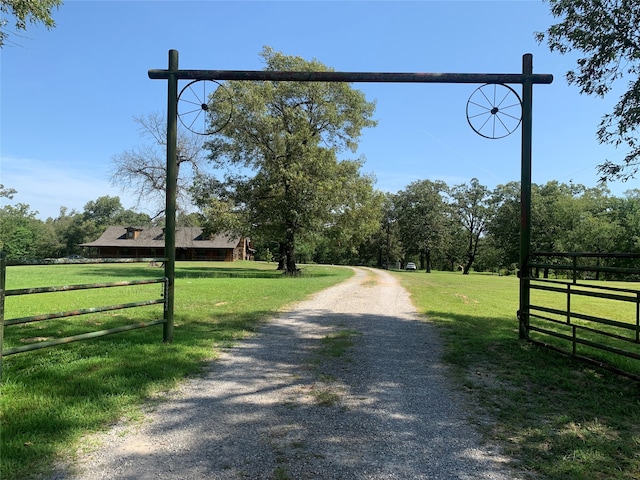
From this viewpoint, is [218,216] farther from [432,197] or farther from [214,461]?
[432,197]

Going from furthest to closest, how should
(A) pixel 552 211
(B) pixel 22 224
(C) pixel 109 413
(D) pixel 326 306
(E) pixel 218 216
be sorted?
1. (B) pixel 22 224
2. (A) pixel 552 211
3. (E) pixel 218 216
4. (D) pixel 326 306
5. (C) pixel 109 413

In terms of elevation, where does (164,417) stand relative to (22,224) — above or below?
below

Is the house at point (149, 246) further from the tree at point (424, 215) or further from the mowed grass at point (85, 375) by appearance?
the mowed grass at point (85, 375)

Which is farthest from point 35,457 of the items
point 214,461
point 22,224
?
point 22,224

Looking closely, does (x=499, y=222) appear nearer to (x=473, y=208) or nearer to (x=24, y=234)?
(x=473, y=208)

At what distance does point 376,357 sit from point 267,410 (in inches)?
97.8

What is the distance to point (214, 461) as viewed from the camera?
9.53 feet

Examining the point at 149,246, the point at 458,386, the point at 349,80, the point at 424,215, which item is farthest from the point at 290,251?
the point at 149,246

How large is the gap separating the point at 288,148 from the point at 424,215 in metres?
35.1

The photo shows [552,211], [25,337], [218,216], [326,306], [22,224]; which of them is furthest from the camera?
[22,224]

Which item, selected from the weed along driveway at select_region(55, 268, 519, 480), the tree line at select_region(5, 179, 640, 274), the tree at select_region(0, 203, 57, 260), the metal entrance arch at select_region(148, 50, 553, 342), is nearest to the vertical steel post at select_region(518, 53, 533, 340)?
the metal entrance arch at select_region(148, 50, 553, 342)

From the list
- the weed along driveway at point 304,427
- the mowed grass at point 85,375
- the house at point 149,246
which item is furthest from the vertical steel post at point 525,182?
the house at point 149,246

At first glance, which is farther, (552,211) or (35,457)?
(552,211)

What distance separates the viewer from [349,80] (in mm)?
6754
